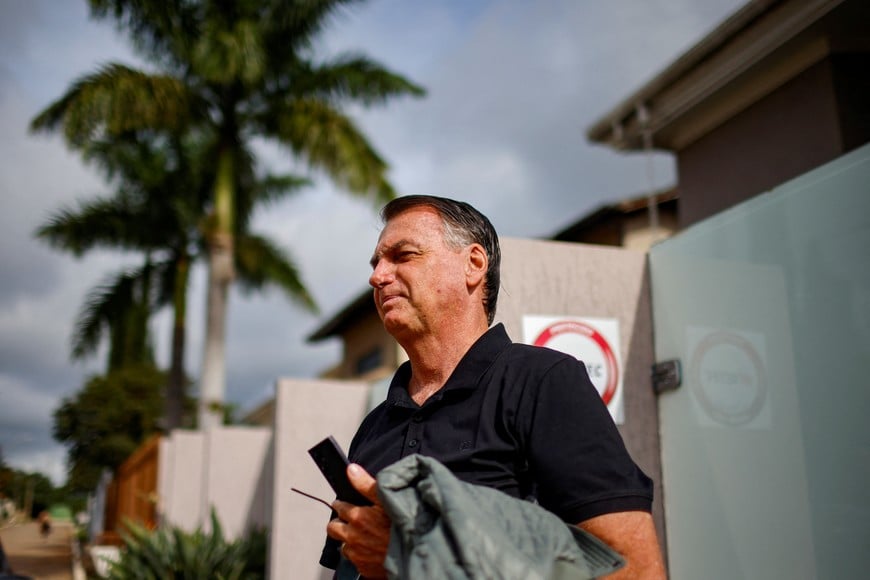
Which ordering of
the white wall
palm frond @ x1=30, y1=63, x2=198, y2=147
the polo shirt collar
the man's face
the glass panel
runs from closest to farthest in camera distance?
the polo shirt collar, the man's face, the glass panel, the white wall, palm frond @ x1=30, y1=63, x2=198, y2=147

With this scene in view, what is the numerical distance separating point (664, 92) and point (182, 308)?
10144 mm

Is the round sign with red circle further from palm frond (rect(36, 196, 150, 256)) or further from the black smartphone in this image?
palm frond (rect(36, 196, 150, 256))

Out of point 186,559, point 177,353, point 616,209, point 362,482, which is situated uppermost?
point 616,209

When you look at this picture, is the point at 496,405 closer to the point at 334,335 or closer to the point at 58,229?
the point at 58,229

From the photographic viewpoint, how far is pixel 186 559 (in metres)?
6.11

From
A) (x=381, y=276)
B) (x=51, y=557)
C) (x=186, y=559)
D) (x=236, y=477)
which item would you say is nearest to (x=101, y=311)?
(x=51, y=557)

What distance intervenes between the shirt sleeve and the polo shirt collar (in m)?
0.16

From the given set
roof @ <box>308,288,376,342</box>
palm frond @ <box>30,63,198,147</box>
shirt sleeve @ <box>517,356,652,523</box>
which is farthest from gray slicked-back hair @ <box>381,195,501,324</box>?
roof @ <box>308,288,376,342</box>

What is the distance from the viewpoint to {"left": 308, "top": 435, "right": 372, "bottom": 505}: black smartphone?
1.53m

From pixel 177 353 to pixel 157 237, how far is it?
7.46 ft

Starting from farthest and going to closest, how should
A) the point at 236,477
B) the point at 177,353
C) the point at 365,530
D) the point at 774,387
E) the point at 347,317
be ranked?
the point at 347,317
the point at 177,353
the point at 236,477
the point at 774,387
the point at 365,530

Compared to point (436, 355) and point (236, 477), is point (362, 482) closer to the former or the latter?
point (436, 355)

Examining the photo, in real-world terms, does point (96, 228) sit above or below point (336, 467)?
above

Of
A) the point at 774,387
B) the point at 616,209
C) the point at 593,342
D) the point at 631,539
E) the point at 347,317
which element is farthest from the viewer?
the point at 347,317
